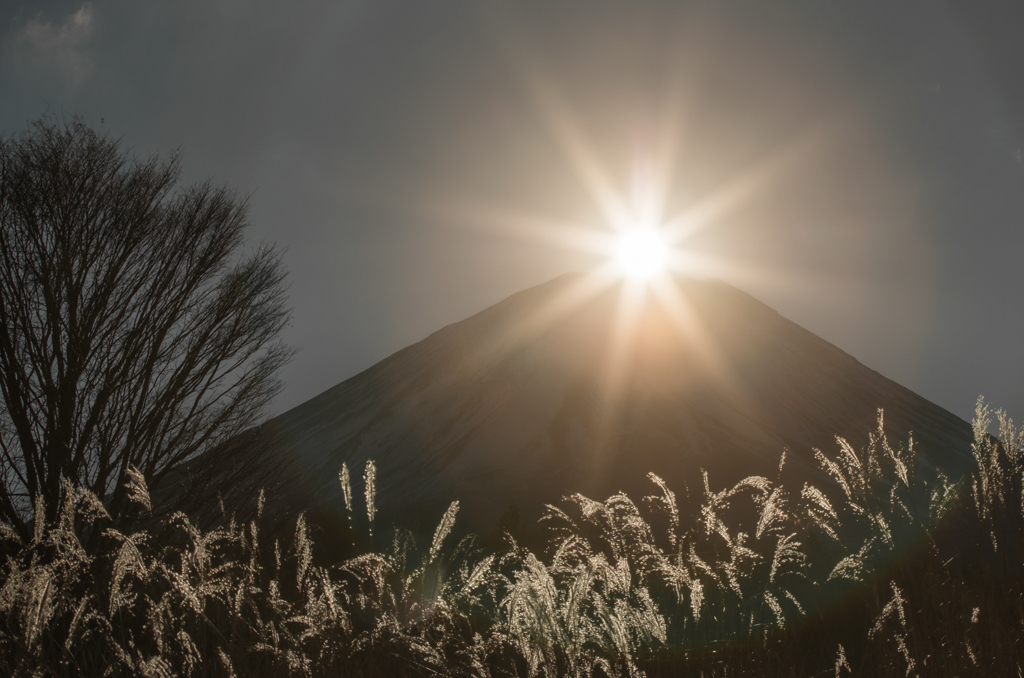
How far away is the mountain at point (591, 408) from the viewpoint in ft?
140

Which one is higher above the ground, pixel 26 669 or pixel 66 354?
pixel 66 354

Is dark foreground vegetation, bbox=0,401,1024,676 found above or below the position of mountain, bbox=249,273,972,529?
below

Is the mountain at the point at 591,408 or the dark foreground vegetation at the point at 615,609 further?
the mountain at the point at 591,408

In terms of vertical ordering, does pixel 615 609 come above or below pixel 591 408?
below

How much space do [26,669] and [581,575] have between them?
2417 mm

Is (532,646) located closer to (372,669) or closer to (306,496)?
(372,669)

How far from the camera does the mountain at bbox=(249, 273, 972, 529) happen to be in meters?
42.8

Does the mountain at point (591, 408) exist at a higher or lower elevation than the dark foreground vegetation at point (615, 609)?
higher

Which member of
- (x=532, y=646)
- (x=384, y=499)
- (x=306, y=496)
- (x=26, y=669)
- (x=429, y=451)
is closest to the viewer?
(x=26, y=669)

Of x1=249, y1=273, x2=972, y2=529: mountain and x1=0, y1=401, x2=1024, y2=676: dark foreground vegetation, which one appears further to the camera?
x1=249, y1=273, x2=972, y2=529: mountain

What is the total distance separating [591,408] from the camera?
176ft

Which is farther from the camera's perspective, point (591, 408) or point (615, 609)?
point (591, 408)

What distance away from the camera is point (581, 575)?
281cm

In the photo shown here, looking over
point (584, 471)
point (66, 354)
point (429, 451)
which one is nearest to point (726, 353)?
point (584, 471)
